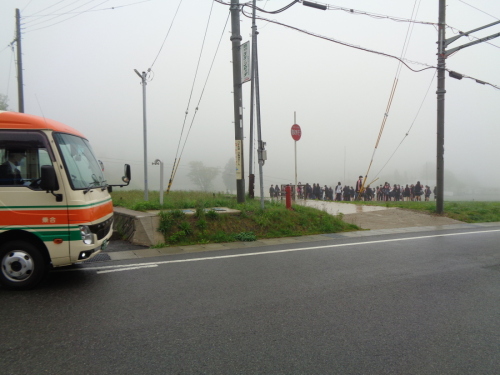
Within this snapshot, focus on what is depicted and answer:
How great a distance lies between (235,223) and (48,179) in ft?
19.1

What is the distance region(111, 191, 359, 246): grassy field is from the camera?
9.38 metres

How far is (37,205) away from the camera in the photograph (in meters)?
5.30

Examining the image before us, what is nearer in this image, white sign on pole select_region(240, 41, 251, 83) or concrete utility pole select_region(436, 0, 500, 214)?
white sign on pole select_region(240, 41, 251, 83)

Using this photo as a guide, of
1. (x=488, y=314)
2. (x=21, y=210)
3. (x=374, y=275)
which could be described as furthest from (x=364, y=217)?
(x=21, y=210)

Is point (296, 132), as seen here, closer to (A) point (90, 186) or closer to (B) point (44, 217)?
(A) point (90, 186)

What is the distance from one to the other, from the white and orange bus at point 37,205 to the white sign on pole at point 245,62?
7429mm

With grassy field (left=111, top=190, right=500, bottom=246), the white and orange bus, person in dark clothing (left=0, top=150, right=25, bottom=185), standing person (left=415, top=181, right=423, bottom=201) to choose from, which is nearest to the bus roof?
the white and orange bus

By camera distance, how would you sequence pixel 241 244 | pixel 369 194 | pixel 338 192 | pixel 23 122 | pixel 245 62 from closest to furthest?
pixel 23 122 → pixel 241 244 → pixel 245 62 → pixel 338 192 → pixel 369 194

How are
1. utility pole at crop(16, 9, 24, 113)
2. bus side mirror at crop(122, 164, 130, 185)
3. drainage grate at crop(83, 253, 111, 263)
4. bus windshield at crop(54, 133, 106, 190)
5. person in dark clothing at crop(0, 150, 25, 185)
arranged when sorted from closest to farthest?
person in dark clothing at crop(0, 150, 25, 185)
bus windshield at crop(54, 133, 106, 190)
drainage grate at crop(83, 253, 111, 263)
bus side mirror at crop(122, 164, 130, 185)
utility pole at crop(16, 9, 24, 113)

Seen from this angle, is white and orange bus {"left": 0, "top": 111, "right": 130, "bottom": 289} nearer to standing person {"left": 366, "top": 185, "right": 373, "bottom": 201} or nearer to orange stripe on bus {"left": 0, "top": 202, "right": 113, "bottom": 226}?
orange stripe on bus {"left": 0, "top": 202, "right": 113, "bottom": 226}

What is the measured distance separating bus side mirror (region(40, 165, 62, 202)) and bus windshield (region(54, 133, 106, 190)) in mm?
244

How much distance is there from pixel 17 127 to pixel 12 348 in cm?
325

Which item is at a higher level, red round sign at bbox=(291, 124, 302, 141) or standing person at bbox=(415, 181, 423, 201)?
red round sign at bbox=(291, 124, 302, 141)

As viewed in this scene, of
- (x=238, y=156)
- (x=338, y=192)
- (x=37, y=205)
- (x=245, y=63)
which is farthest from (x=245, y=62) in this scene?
(x=338, y=192)
